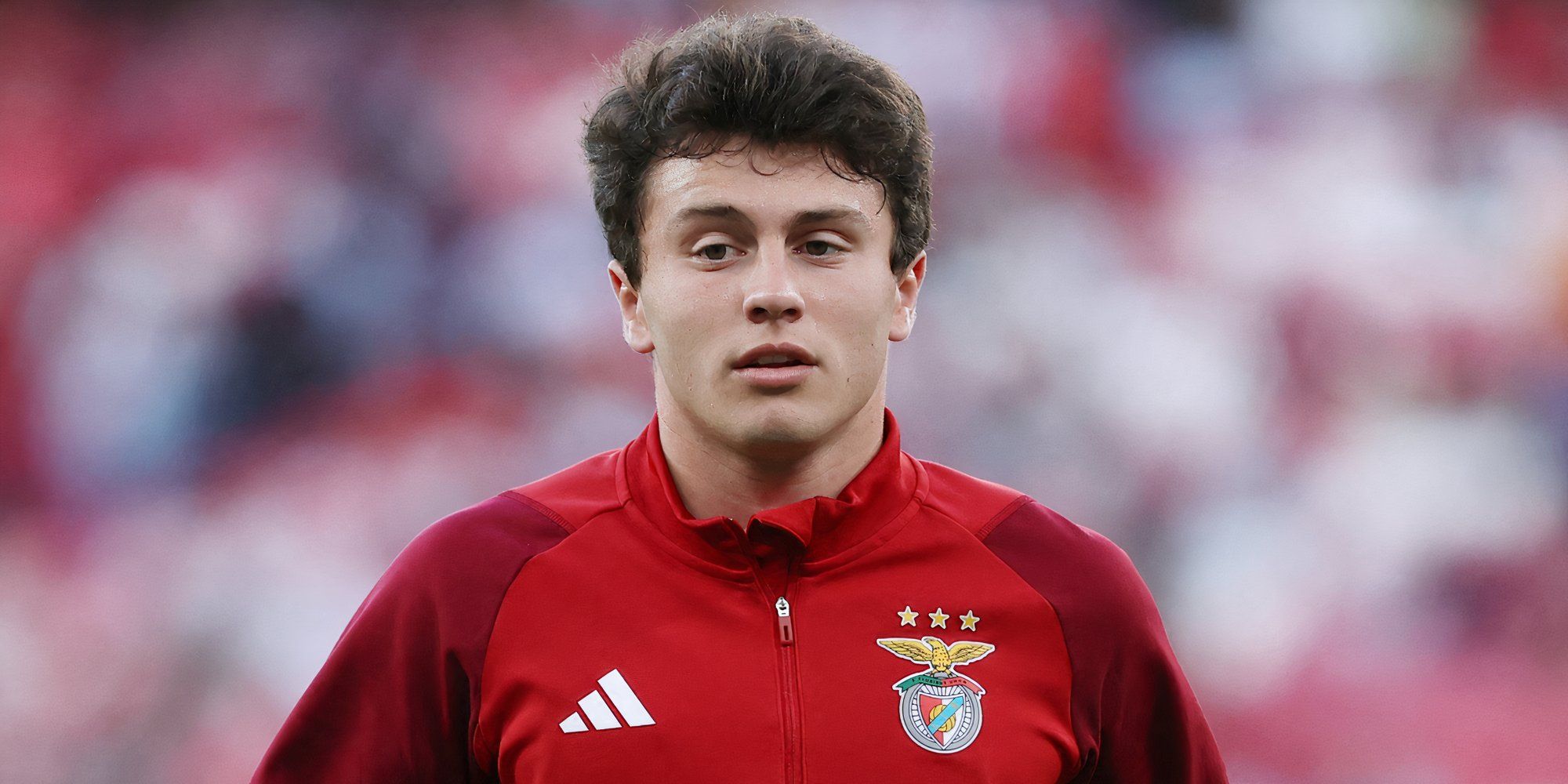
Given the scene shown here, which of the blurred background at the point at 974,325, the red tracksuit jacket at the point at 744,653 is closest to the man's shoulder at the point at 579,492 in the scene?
the red tracksuit jacket at the point at 744,653

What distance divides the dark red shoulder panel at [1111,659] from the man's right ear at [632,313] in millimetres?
505

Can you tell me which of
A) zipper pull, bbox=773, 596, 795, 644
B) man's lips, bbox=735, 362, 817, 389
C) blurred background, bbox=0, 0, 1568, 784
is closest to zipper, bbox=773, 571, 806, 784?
zipper pull, bbox=773, 596, 795, 644

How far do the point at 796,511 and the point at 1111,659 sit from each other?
44cm

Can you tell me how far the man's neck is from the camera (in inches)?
68.9

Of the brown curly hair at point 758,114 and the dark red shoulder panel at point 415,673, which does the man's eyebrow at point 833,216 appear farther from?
the dark red shoulder panel at point 415,673

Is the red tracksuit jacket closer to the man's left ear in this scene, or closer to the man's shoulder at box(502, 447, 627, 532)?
the man's shoulder at box(502, 447, 627, 532)

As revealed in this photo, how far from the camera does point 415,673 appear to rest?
167 cm

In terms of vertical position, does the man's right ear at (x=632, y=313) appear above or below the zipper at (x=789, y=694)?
above

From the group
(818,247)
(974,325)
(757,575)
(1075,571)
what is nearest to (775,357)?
(818,247)

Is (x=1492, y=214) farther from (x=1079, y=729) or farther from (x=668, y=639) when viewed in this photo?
(x=668, y=639)

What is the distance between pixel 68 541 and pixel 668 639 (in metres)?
2.95

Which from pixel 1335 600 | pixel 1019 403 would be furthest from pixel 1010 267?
pixel 1335 600

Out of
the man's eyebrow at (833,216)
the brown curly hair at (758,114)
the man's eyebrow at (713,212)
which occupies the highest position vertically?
the brown curly hair at (758,114)

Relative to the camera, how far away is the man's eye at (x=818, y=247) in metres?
1.69
